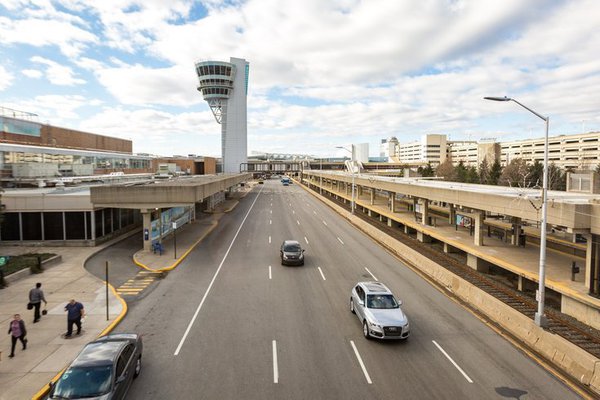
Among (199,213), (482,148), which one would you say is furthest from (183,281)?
(482,148)

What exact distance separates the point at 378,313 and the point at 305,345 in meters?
3.21

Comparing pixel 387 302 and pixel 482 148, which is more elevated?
pixel 482 148

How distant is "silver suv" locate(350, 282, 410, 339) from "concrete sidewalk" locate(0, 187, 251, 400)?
34.5 ft

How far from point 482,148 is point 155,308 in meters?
174

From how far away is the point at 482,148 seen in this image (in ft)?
539

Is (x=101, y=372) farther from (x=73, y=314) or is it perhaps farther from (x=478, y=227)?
(x=478, y=227)

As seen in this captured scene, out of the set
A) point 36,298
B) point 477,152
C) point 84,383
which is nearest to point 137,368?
point 84,383

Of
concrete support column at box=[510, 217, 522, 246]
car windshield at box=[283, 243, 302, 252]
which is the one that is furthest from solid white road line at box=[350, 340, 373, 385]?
concrete support column at box=[510, 217, 522, 246]

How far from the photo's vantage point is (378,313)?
14617mm

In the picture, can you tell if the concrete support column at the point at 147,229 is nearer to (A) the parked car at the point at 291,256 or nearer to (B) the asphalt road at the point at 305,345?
(B) the asphalt road at the point at 305,345

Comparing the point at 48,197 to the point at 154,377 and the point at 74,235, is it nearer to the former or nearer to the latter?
the point at 74,235

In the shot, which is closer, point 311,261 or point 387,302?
point 387,302

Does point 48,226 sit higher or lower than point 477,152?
lower

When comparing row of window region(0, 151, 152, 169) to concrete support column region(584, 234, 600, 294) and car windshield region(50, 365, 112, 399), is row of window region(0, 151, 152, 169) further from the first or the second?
concrete support column region(584, 234, 600, 294)
